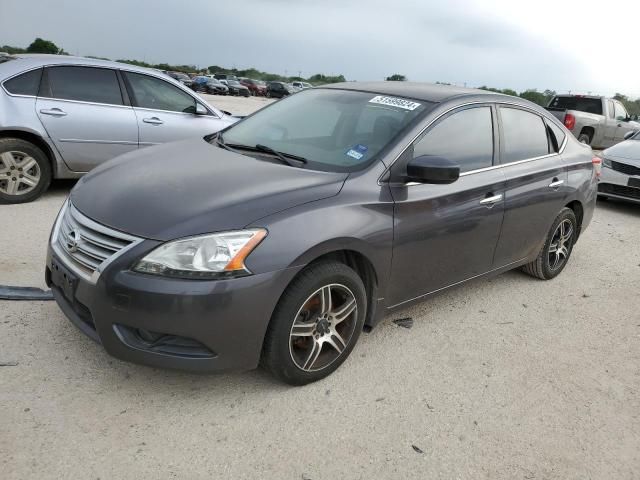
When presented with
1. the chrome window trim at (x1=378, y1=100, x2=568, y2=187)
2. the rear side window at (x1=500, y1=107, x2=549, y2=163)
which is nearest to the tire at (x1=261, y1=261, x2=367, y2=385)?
the chrome window trim at (x1=378, y1=100, x2=568, y2=187)

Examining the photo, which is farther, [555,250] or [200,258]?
[555,250]

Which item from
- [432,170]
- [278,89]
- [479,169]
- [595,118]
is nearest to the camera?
[432,170]

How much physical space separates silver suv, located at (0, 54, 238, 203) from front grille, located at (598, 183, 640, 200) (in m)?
6.34

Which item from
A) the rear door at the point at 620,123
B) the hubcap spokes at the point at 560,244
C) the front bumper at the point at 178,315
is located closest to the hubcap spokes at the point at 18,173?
the front bumper at the point at 178,315

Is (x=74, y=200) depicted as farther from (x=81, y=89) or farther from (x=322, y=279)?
(x=81, y=89)

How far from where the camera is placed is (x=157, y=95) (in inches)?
264

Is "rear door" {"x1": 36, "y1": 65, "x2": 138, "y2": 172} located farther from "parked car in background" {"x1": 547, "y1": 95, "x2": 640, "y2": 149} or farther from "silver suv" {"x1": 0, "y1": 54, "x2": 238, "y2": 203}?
"parked car in background" {"x1": 547, "y1": 95, "x2": 640, "y2": 149}

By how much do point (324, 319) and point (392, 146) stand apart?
3.62 feet

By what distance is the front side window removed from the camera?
6539 millimetres

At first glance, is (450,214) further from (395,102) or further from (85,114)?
(85,114)

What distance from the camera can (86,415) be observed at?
2.63 meters

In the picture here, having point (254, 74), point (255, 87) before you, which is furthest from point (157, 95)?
point (254, 74)

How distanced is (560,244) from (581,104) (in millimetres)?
12772

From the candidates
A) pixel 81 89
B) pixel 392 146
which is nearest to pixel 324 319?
pixel 392 146
